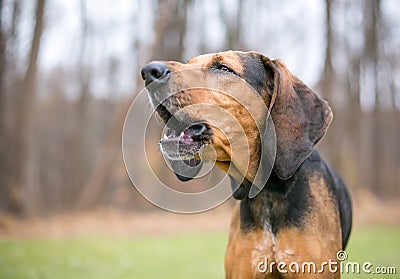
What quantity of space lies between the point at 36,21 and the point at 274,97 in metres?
14.4

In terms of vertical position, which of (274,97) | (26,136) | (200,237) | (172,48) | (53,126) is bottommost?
(274,97)

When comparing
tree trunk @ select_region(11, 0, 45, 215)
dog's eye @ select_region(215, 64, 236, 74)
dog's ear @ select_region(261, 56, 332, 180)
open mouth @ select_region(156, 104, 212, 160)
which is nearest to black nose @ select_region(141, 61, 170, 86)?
open mouth @ select_region(156, 104, 212, 160)

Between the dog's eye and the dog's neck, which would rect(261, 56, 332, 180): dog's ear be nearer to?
the dog's neck

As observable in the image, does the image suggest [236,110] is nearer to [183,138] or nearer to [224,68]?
[224,68]

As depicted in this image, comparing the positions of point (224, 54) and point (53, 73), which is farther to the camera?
point (53, 73)

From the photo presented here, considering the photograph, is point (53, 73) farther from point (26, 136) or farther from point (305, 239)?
point (305, 239)

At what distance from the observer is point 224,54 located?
15.3 feet

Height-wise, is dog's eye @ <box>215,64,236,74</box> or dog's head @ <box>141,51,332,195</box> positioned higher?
dog's eye @ <box>215,64,236,74</box>

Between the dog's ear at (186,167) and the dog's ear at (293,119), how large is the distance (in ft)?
2.63

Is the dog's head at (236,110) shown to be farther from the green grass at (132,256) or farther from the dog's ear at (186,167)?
the green grass at (132,256)

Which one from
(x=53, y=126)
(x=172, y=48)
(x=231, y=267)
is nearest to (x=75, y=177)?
(x=53, y=126)

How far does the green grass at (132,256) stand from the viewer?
9.16 metres

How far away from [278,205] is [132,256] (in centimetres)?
787

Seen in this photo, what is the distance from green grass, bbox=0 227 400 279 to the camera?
916 centimetres
